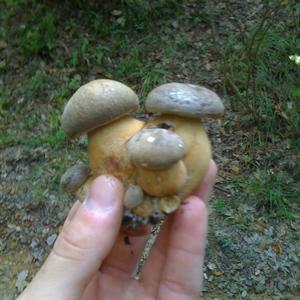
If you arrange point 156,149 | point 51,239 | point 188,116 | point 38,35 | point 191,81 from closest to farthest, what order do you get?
point 156,149 < point 188,116 < point 51,239 < point 191,81 < point 38,35

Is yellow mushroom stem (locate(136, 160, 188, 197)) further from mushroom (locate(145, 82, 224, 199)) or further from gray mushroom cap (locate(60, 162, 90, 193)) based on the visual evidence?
gray mushroom cap (locate(60, 162, 90, 193))

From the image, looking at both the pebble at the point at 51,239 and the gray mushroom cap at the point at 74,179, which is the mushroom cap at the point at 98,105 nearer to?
the gray mushroom cap at the point at 74,179

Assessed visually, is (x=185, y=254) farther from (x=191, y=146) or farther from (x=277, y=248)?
(x=277, y=248)

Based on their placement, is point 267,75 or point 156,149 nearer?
point 156,149

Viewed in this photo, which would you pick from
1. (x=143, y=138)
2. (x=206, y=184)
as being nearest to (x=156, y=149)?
(x=143, y=138)

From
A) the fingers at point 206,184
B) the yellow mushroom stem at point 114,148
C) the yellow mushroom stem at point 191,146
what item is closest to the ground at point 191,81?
the fingers at point 206,184

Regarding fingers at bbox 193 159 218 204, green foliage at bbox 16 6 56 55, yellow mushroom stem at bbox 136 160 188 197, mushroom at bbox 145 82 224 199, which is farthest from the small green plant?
green foliage at bbox 16 6 56 55

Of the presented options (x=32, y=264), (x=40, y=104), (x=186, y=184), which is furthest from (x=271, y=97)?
(x=186, y=184)
